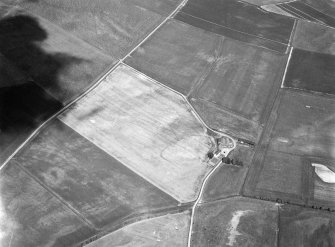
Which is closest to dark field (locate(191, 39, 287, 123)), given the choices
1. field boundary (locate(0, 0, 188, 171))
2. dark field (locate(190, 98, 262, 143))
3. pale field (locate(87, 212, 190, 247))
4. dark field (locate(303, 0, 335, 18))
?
dark field (locate(190, 98, 262, 143))

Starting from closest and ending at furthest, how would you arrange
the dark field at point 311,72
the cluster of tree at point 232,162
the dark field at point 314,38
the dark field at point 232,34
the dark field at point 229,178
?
the dark field at point 229,178, the cluster of tree at point 232,162, the dark field at point 311,72, the dark field at point 232,34, the dark field at point 314,38

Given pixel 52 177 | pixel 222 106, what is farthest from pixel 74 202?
pixel 222 106

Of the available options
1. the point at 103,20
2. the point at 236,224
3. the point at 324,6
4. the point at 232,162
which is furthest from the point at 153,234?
the point at 324,6

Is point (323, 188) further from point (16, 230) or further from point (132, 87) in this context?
point (16, 230)

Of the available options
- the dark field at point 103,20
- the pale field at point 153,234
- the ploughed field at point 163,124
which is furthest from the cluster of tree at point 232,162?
the dark field at point 103,20

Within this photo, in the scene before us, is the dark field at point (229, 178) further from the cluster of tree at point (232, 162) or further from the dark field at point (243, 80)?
the dark field at point (243, 80)

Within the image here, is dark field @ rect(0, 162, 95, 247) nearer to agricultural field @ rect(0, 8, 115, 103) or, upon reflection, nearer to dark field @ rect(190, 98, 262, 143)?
agricultural field @ rect(0, 8, 115, 103)
